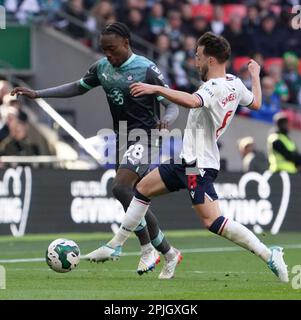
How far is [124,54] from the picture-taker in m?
12.4

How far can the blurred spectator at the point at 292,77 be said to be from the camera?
27.6 metres

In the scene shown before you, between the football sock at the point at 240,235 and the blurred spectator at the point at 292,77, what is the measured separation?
1666 cm

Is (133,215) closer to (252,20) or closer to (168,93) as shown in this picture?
(168,93)

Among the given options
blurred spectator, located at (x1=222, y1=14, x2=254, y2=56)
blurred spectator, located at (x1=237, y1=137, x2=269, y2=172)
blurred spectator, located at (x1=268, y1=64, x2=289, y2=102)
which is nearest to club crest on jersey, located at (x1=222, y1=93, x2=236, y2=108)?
blurred spectator, located at (x1=237, y1=137, x2=269, y2=172)

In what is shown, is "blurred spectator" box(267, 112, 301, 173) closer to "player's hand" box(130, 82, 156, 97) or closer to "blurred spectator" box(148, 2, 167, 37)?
"blurred spectator" box(148, 2, 167, 37)

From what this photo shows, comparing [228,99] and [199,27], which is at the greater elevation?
[228,99]

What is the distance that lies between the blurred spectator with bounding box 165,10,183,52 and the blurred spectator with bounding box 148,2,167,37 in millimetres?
169

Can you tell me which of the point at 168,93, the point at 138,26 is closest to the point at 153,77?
the point at 168,93

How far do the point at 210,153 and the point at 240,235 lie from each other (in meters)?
0.85

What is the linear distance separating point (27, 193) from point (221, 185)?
3.58 m

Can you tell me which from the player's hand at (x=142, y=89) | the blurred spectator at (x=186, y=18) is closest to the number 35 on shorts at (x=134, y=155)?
the player's hand at (x=142, y=89)

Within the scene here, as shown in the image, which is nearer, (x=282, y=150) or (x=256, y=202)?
(x=256, y=202)

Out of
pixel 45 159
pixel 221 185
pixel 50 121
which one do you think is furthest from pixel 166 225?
pixel 50 121

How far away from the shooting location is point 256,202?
2155cm
